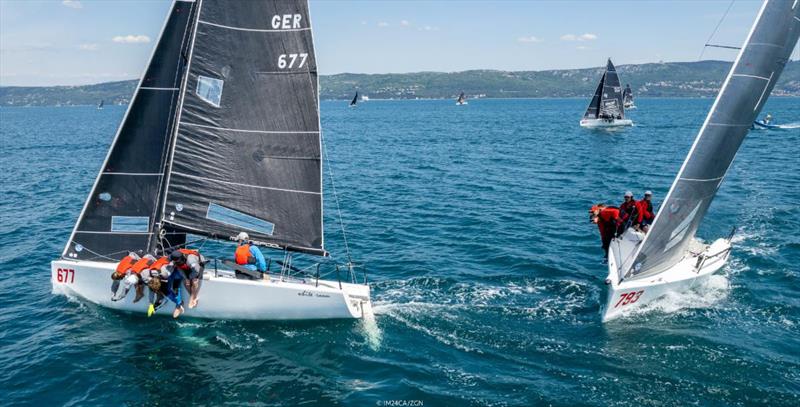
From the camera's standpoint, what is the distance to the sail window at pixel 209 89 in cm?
1425

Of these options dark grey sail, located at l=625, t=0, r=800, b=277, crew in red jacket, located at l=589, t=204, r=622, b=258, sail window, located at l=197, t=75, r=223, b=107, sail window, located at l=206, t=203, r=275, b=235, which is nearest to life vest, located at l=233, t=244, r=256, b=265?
sail window, located at l=206, t=203, r=275, b=235

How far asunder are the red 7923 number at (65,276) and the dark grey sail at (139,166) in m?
0.47

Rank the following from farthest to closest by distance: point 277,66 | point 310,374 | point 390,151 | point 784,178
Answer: point 390,151, point 784,178, point 277,66, point 310,374

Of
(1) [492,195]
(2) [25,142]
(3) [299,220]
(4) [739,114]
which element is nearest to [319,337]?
(3) [299,220]

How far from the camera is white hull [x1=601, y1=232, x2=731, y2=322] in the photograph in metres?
15.5

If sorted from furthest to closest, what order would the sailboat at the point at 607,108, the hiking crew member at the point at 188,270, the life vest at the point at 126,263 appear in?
the sailboat at the point at 607,108 → the life vest at the point at 126,263 → the hiking crew member at the point at 188,270

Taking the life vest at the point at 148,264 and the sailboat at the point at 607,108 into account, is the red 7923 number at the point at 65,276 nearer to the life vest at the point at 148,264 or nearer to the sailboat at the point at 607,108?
the life vest at the point at 148,264

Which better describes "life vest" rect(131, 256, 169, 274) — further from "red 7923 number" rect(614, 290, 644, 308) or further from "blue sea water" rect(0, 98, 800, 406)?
"red 7923 number" rect(614, 290, 644, 308)

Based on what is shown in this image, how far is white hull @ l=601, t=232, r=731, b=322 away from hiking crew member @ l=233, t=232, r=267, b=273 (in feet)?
31.7

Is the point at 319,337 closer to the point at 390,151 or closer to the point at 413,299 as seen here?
the point at 413,299

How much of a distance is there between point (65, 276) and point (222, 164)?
605 cm

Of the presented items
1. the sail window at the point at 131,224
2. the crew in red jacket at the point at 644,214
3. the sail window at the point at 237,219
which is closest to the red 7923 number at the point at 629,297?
the crew in red jacket at the point at 644,214

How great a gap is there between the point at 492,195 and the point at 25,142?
66286 mm

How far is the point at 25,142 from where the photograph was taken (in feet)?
234
